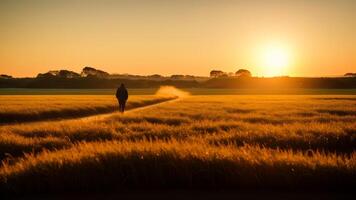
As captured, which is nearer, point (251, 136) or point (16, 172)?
point (16, 172)

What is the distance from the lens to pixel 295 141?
1756cm

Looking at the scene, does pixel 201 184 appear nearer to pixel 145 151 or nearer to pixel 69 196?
pixel 145 151

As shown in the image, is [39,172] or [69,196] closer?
[69,196]

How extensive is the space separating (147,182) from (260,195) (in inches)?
90.4

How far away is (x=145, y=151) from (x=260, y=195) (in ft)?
10.1

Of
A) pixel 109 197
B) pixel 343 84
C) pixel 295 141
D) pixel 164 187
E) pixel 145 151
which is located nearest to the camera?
pixel 109 197

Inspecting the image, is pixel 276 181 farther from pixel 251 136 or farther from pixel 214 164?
pixel 251 136

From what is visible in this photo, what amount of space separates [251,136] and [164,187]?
29.8 feet

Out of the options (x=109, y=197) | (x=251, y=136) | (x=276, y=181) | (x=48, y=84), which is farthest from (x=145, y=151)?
(x=48, y=84)

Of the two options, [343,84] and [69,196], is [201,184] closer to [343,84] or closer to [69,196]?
[69,196]

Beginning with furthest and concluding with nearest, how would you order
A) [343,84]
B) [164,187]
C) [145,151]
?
[343,84], [145,151], [164,187]

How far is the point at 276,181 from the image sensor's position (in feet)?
32.0

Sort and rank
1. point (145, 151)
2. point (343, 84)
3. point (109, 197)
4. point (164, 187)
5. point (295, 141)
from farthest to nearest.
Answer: point (343, 84) < point (295, 141) < point (145, 151) < point (164, 187) < point (109, 197)

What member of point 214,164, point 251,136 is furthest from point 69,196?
point 251,136
